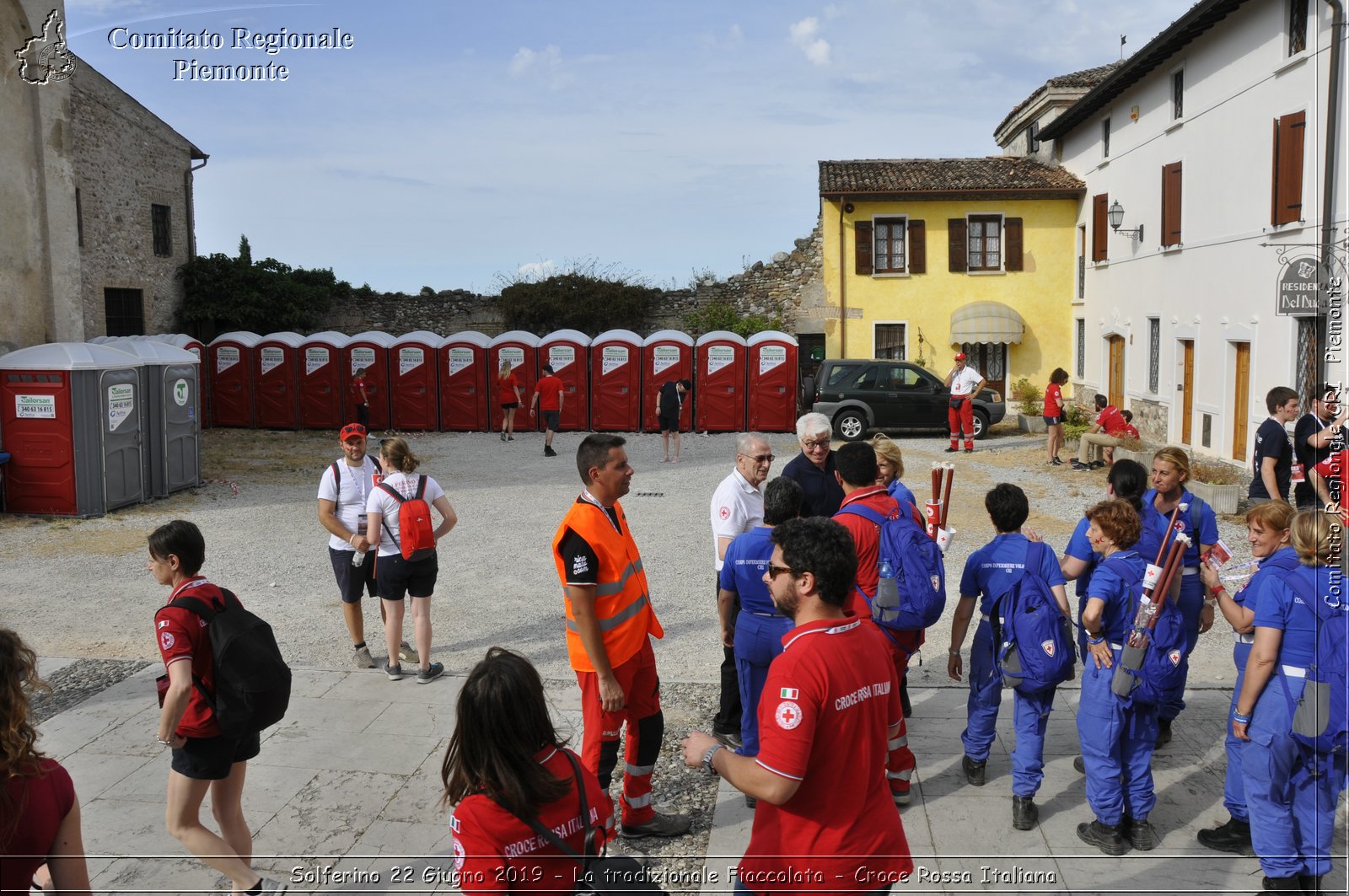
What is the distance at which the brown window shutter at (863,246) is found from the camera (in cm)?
2702

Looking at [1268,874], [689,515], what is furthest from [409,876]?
[689,515]

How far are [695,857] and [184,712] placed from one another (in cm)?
220

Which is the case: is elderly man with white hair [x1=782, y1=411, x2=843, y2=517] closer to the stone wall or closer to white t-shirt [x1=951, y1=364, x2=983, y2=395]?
white t-shirt [x1=951, y1=364, x2=983, y2=395]

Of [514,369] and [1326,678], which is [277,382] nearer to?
[514,369]

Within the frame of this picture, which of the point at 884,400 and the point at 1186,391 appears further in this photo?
the point at 884,400

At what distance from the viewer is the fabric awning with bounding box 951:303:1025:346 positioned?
26.6m

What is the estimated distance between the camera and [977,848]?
4.45 metres

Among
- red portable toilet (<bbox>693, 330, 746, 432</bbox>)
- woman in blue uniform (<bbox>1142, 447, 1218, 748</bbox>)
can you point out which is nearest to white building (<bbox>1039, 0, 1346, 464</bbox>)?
woman in blue uniform (<bbox>1142, 447, 1218, 748</bbox>)

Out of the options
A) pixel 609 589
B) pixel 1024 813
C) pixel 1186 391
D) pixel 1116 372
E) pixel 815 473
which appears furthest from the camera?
pixel 1116 372

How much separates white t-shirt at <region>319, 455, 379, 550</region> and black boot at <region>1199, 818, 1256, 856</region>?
16.9 ft

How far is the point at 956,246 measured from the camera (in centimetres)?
2695

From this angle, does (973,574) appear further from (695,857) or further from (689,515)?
(689,515)

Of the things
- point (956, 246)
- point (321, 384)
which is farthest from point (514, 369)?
point (956, 246)

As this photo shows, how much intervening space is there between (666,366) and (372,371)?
258 inches
